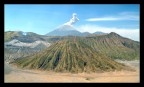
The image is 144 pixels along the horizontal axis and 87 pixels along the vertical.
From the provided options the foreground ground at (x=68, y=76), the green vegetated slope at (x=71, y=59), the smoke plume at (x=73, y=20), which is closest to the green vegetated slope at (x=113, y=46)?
the green vegetated slope at (x=71, y=59)

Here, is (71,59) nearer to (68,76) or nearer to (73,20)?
(68,76)

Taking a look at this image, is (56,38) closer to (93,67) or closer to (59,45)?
(59,45)

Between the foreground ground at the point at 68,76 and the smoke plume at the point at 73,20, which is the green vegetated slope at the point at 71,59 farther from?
the smoke plume at the point at 73,20

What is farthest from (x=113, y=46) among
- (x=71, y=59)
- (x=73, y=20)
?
(x=73, y=20)
